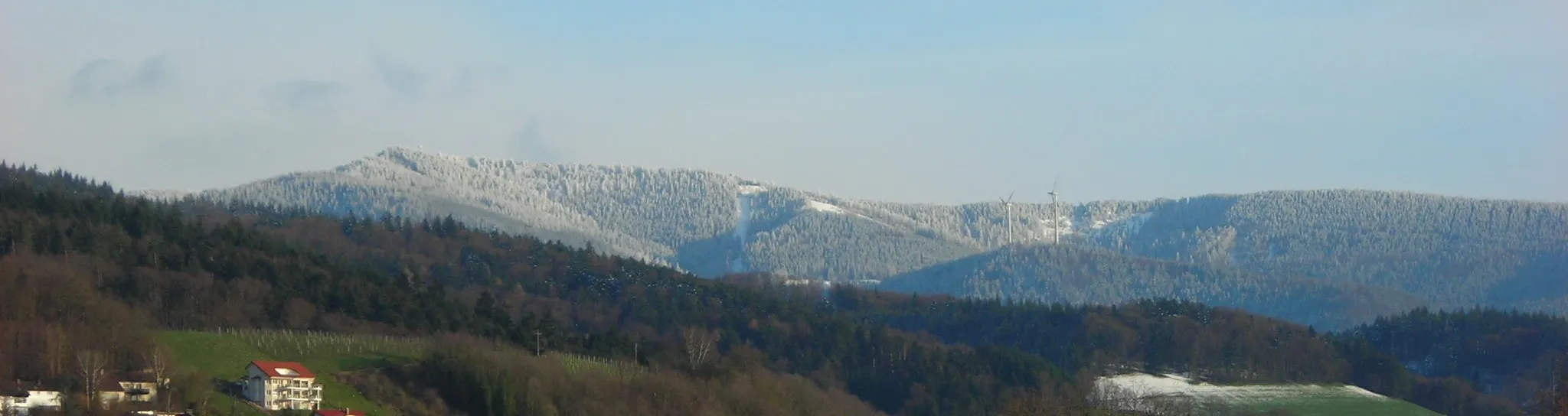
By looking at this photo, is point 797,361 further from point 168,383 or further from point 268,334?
point 168,383

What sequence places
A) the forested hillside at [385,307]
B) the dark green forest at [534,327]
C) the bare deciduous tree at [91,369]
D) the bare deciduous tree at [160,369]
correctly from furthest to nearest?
the forested hillside at [385,307] < the dark green forest at [534,327] < the bare deciduous tree at [160,369] < the bare deciduous tree at [91,369]

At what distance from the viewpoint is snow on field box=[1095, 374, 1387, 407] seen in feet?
526

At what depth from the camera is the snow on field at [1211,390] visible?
6309 inches

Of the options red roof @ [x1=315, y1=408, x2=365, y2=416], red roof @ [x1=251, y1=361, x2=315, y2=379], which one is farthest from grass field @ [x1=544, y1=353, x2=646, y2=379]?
red roof @ [x1=315, y1=408, x2=365, y2=416]

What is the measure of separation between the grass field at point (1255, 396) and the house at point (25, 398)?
75782mm

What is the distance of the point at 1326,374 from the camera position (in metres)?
181

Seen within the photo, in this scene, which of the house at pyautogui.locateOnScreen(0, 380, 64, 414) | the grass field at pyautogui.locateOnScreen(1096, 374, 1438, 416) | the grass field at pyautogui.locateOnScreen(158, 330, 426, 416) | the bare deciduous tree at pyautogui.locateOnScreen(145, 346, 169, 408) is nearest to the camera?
the house at pyautogui.locateOnScreen(0, 380, 64, 414)

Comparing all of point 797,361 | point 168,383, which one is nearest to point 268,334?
point 168,383

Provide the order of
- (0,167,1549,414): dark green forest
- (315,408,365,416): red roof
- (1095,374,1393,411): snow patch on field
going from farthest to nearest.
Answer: (1095,374,1393,411): snow patch on field → (0,167,1549,414): dark green forest → (315,408,365,416): red roof

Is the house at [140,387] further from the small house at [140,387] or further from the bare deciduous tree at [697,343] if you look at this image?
the bare deciduous tree at [697,343]

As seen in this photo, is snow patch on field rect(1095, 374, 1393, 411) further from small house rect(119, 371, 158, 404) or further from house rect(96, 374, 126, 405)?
house rect(96, 374, 126, 405)

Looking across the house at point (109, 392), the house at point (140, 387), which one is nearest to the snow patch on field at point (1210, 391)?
the house at point (140, 387)

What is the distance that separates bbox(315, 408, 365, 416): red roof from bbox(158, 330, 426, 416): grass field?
1.57 meters

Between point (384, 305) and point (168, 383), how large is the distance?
44960mm
